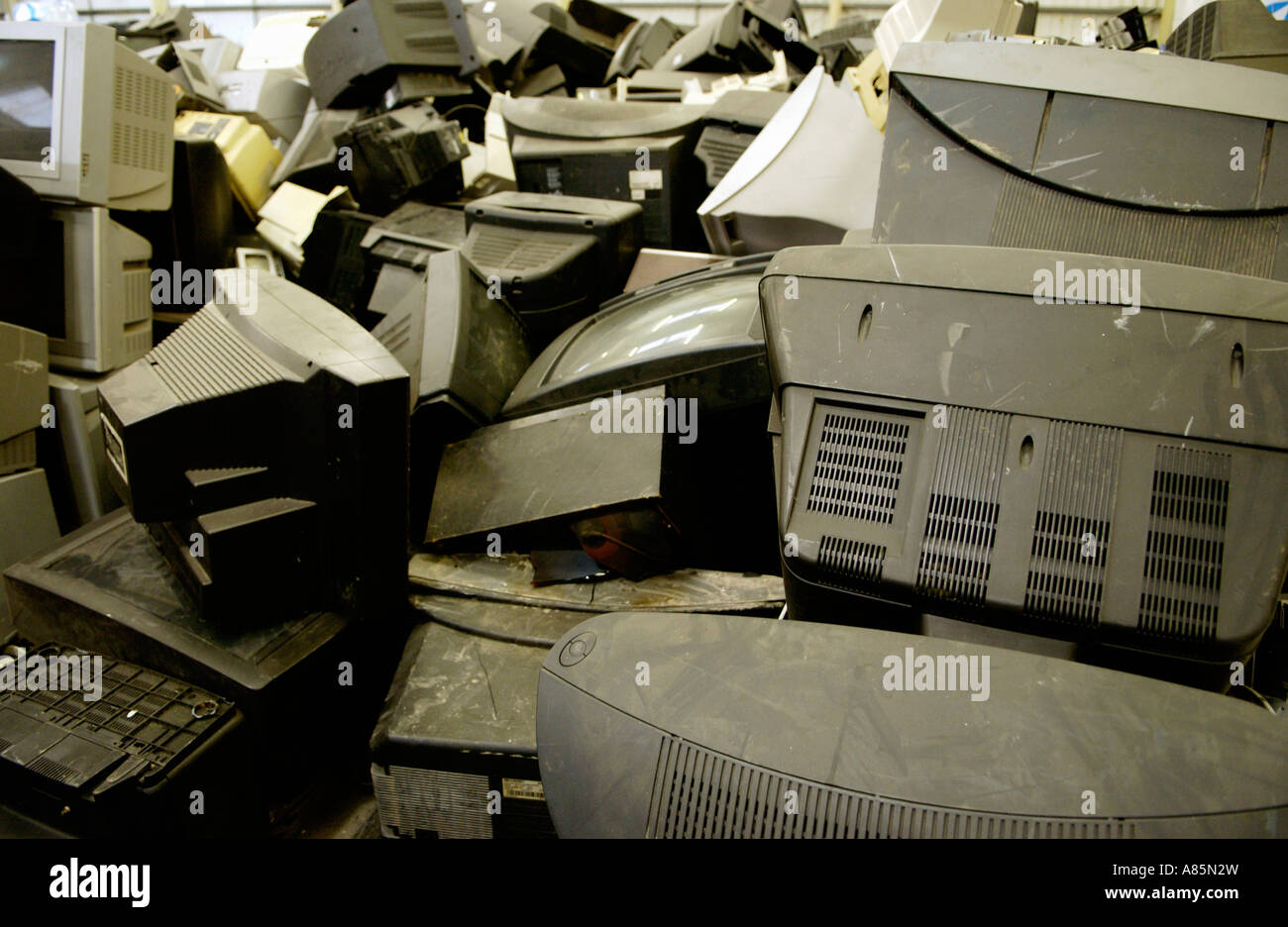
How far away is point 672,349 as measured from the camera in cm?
183

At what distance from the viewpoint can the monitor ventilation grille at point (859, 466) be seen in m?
1.18

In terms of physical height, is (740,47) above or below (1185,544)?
above

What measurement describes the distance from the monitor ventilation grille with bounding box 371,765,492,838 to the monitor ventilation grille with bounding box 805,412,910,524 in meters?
0.70

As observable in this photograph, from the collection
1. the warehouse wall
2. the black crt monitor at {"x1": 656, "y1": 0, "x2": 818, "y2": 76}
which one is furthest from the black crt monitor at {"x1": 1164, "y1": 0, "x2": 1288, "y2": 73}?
the warehouse wall

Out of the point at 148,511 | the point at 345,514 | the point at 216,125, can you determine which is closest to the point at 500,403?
the point at 345,514

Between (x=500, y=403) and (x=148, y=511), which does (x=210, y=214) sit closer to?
(x=500, y=403)

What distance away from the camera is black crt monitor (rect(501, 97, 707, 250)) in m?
2.78

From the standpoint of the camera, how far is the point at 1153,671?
1071 mm

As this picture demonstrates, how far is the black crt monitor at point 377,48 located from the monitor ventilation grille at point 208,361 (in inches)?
88.9

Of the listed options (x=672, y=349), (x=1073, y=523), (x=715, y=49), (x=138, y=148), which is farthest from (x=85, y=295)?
(x=715, y=49)

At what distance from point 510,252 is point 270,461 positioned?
1.18 meters

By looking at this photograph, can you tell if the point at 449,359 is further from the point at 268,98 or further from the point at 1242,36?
the point at 268,98

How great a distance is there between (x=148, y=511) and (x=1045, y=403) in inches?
55.0

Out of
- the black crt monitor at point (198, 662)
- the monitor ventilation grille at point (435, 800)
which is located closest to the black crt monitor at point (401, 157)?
the black crt monitor at point (198, 662)
